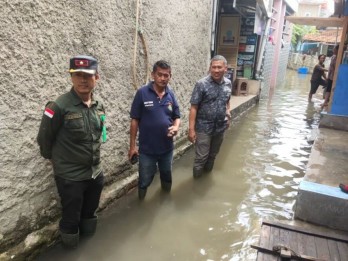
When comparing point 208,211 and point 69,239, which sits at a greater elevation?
point 69,239

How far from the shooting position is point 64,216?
2.78 m

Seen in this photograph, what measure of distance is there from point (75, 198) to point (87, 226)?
1.88 feet

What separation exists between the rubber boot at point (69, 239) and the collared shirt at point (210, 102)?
237 centimetres

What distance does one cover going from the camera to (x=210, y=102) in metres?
4.49

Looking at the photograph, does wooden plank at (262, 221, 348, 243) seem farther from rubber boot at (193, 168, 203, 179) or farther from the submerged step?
rubber boot at (193, 168, 203, 179)

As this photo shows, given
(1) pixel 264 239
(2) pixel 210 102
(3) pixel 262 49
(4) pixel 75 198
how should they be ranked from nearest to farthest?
1. (4) pixel 75 198
2. (1) pixel 264 239
3. (2) pixel 210 102
4. (3) pixel 262 49

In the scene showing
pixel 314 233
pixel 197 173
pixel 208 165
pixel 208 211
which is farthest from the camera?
pixel 208 165

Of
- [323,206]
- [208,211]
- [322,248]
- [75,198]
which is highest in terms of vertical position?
[75,198]

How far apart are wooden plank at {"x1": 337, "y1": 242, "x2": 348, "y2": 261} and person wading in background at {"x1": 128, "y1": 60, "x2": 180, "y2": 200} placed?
2061 millimetres

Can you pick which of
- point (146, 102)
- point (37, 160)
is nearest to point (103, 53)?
point (146, 102)

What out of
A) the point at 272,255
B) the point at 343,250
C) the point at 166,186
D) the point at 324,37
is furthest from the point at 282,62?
the point at 324,37

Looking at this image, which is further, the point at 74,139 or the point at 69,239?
Answer: the point at 69,239

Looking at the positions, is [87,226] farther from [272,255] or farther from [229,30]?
[229,30]

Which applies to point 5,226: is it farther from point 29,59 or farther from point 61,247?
point 29,59
